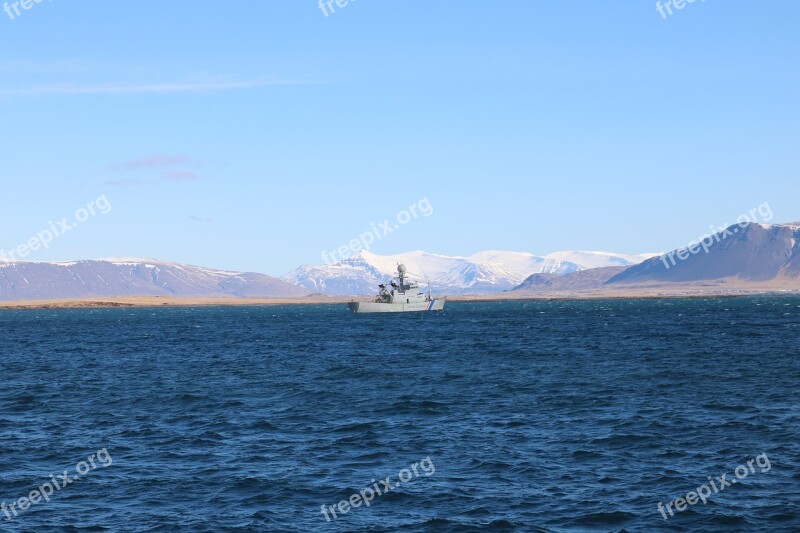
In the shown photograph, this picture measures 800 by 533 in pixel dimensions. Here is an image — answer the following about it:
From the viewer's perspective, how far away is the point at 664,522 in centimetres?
2678

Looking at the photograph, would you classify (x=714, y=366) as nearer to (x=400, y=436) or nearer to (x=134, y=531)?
(x=400, y=436)

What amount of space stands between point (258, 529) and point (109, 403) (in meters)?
30.0

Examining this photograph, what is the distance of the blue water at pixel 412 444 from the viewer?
2789cm

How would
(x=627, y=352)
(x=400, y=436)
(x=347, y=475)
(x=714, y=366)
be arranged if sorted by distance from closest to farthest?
(x=347, y=475) → (x=400, y=436) → (x=714, y=366) → (x=627, y=352)

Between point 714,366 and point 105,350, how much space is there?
6902cm

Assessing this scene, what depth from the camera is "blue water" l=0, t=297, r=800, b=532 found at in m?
27.9

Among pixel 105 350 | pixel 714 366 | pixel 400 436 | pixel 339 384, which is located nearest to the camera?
pixel 400 436

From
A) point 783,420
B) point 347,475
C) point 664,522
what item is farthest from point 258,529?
point 783,420

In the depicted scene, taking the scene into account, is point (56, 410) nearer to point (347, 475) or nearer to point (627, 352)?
point (347, 475)

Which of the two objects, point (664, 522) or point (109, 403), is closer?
point (664, 522)

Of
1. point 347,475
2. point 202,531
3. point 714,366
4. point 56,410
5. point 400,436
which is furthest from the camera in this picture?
point 714,366

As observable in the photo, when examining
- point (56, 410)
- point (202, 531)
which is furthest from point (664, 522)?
point (56, 410)

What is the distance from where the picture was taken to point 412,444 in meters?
38.6

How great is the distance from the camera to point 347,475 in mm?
32969
